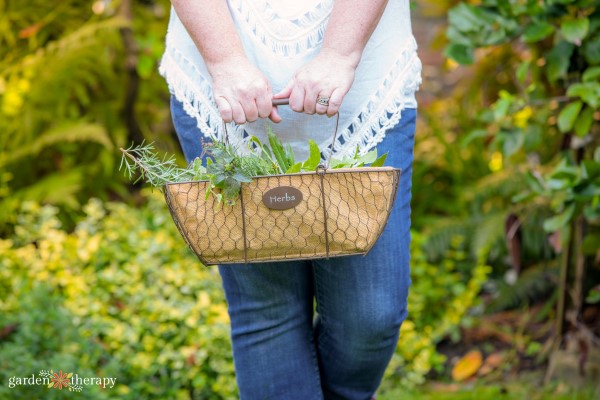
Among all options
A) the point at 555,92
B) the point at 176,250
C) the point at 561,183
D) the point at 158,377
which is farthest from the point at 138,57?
the point at 561,183

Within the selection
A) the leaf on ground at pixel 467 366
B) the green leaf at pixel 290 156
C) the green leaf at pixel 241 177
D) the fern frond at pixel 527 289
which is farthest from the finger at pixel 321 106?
the fern frond at pixel 527 289

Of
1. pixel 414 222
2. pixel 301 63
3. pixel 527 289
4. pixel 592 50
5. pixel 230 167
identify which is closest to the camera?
pixel 230 167

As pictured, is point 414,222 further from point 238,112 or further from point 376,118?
point 238,112

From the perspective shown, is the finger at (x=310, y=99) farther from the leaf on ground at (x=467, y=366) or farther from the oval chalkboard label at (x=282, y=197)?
the leaf on ground at (x=467, y=366)

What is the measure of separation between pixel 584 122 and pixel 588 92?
128 millimetres

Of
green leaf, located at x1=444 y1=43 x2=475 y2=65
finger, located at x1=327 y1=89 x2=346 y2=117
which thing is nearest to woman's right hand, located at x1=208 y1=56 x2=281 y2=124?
finger, located at x1=327 y1=89 x2=346 y2=117

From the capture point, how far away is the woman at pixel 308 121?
1.45 metres

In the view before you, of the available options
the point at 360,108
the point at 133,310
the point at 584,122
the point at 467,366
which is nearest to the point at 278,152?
the point at 360,108

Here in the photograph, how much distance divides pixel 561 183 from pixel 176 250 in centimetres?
170

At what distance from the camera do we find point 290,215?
4.43 feet

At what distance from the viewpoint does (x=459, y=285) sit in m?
3.26

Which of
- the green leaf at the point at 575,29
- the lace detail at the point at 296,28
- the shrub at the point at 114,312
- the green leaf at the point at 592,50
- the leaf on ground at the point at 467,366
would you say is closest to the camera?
the lace detail at the point at 296,28

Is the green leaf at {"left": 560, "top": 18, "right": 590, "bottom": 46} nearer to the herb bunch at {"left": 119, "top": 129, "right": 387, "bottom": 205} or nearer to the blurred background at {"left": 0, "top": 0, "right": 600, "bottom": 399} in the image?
the blurred background at {"left": 0, "top": 0, "right": 600, "bottom": 399}

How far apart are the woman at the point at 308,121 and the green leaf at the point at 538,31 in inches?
29.6
